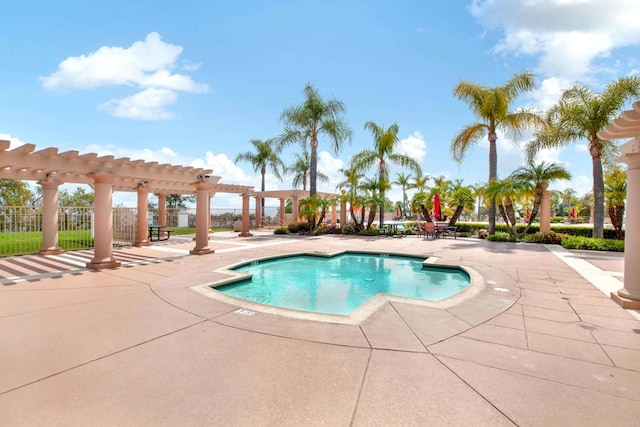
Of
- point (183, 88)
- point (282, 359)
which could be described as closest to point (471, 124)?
point (183, 88)

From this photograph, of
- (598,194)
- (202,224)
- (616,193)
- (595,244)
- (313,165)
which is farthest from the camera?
(313,165)

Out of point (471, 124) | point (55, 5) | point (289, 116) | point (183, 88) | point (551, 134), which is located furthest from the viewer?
point (289, 116)

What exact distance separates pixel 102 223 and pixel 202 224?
3.64 m

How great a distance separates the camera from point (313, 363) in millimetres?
3277

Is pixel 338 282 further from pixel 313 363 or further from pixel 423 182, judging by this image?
pixel 423 182

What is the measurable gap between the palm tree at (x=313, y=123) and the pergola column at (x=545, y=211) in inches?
474

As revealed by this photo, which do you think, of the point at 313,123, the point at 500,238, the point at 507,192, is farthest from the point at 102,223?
the point at 500,238

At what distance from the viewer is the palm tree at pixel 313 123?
20891 millimetres

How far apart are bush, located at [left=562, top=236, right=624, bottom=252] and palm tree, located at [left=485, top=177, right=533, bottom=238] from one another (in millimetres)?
3226

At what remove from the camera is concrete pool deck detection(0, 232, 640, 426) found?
248 cm

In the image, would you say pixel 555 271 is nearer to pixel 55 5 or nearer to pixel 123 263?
pixel 123 263

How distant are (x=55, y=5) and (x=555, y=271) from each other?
15121mm

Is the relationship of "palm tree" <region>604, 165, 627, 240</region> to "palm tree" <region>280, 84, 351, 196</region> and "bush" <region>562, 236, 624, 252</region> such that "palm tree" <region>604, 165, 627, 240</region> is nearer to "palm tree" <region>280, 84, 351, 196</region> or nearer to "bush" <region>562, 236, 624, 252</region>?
"bush" <region>562, 236, 624, 252</region>

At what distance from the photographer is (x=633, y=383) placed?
9.60ft
